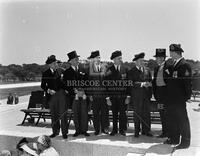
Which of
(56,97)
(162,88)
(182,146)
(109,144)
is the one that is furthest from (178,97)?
(56,97)

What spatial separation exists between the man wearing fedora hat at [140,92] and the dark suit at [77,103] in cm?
95

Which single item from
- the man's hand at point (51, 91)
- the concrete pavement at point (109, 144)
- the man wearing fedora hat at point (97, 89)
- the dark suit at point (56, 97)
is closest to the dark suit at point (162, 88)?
the concrete pavement at point (109, 144)

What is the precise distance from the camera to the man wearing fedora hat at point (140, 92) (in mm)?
5367

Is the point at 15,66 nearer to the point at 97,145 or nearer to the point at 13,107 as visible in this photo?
the point at 13,107

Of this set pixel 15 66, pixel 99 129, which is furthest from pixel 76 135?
pixel 15 66

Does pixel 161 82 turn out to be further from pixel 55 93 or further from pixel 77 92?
pixel 55 93

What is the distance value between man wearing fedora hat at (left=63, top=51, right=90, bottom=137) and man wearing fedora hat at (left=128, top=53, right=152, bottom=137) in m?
0.94

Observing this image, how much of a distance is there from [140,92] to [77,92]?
122 centimetres

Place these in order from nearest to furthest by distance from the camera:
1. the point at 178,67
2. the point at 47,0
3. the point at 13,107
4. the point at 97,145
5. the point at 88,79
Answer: the point at 178,67 → the point at 97,145 → the point at 88,79 → the point at 47,0 → the point at 13,107

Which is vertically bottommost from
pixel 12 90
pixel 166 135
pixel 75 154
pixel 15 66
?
pixel 75 154

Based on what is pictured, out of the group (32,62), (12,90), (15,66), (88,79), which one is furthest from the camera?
(12,90)

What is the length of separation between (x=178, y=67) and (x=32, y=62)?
14.4 ft

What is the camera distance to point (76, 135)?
5652 millimetres

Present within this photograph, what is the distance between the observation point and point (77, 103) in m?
5.69
